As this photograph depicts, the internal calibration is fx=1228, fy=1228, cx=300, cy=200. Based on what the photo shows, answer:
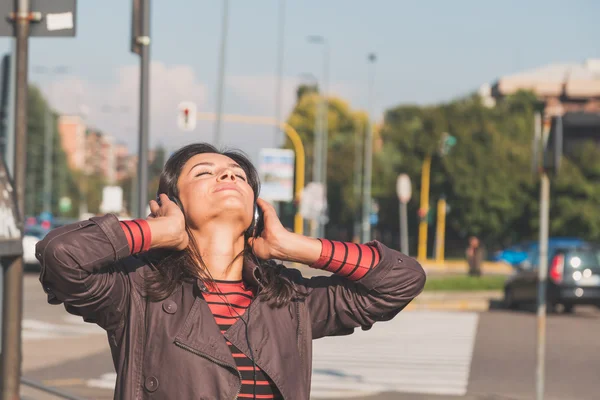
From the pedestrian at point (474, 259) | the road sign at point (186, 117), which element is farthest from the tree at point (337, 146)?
the road sign at point (186, 117)

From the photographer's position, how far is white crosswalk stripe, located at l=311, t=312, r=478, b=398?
12430mm

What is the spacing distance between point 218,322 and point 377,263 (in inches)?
20.2

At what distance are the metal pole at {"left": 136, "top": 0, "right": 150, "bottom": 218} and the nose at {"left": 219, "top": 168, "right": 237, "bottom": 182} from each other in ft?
19.1

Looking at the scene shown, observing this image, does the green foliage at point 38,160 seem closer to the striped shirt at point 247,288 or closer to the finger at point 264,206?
the finger at point 264,206

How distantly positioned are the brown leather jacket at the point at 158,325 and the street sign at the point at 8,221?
1987mm

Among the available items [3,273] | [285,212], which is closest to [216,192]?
[3,273]

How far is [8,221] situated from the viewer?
16.9ft

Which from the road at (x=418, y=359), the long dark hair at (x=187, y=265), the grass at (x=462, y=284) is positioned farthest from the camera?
the grass at (x=462, y=284)

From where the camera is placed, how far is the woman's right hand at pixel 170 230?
317 centimetres

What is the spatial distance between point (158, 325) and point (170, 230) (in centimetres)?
26

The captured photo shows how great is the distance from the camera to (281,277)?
10.8 feet

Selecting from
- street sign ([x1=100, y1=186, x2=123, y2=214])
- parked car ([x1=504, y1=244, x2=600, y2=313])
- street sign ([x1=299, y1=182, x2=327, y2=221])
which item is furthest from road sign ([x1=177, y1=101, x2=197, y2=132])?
street sign ([x1=100, y1=186, x2=123, y2=214])


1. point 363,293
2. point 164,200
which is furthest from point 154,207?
point 363,293

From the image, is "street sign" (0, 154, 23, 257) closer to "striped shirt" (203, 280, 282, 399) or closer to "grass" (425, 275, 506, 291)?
"striped shirt" (203, 280, 282, 399)
